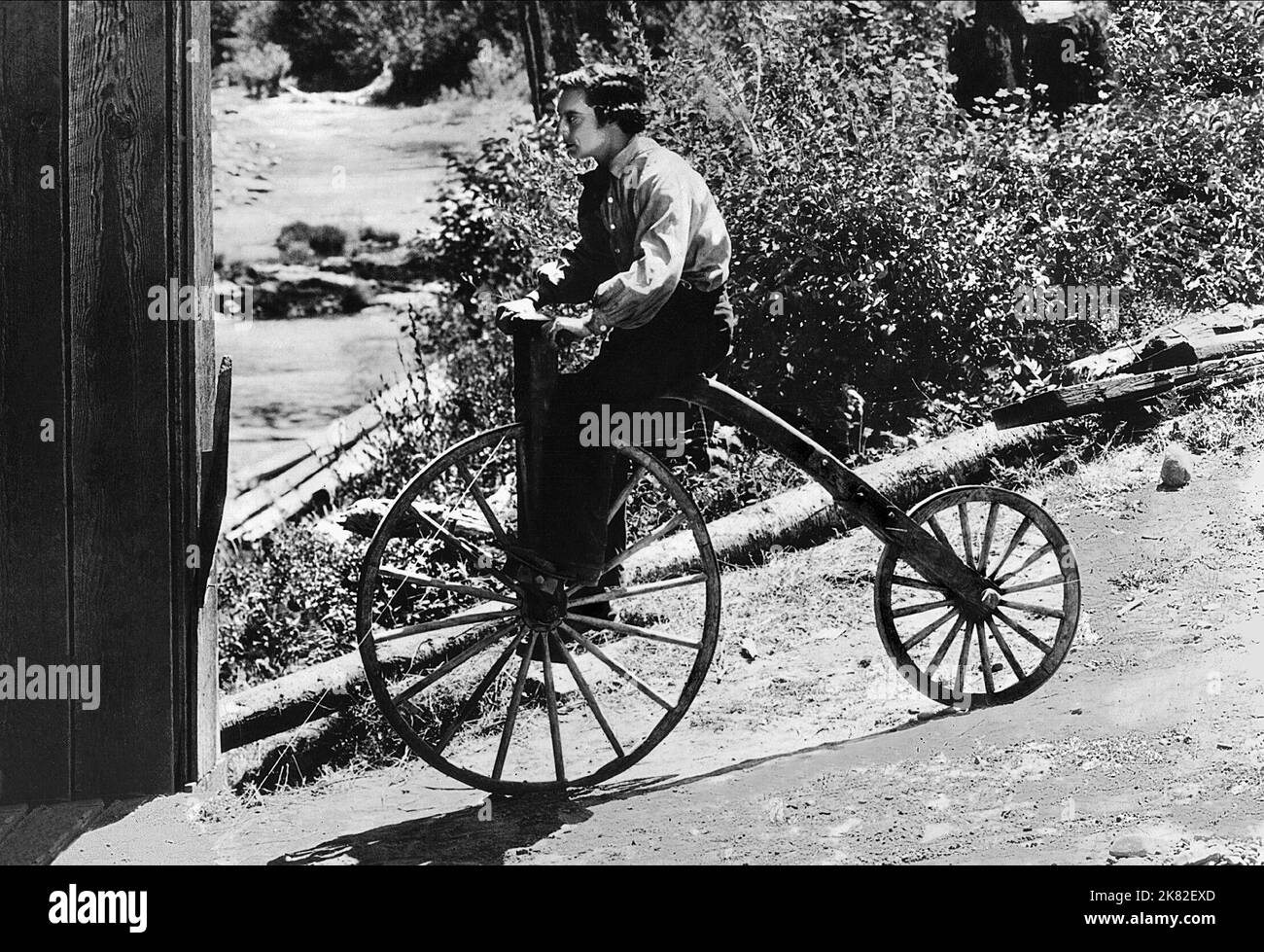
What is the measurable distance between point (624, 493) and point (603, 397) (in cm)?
26

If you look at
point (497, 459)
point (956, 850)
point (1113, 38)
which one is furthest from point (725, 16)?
point (956, 850)

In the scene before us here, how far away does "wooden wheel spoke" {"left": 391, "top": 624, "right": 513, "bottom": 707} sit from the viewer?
3.63 meters

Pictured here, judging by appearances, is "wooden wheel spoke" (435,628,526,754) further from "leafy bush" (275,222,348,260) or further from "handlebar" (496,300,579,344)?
"leafy bush" (275,222,348,260)

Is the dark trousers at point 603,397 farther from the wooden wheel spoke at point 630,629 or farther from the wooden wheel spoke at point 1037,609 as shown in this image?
the wooden wheel spoke at point 1037,609

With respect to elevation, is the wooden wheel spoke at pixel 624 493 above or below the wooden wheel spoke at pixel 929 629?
above

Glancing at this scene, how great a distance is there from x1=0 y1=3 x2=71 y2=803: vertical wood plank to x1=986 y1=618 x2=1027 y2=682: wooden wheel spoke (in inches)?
91.5

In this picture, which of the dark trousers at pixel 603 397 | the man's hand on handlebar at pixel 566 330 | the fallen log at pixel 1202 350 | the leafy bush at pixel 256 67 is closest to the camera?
the man's hand on handlebar at pixel 566 330

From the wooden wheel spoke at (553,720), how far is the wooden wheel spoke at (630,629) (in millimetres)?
92

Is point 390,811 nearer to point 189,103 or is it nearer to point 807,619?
point 807,619

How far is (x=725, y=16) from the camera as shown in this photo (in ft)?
14.3

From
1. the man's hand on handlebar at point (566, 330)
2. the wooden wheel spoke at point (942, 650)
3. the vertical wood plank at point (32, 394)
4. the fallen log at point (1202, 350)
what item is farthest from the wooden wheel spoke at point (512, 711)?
the fallen log at point (1202, 350)

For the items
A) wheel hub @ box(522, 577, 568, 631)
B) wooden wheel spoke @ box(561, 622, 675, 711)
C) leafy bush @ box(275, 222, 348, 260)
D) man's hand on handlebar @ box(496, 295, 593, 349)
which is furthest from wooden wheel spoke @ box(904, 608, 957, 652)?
leafy bush @ box(275, 222, 348, 260)

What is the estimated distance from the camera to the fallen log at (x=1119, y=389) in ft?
12.6

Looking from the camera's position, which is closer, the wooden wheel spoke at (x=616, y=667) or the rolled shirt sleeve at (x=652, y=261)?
the rolled shirt sleeve at (x=652, y=261)
